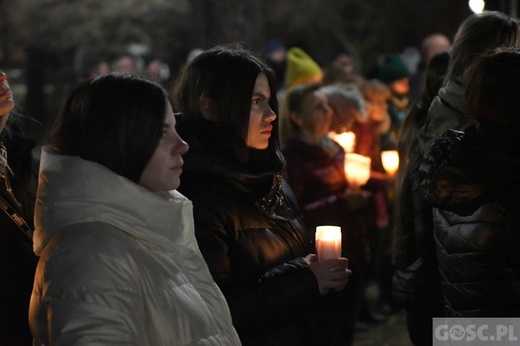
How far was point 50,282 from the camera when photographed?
2793 mm

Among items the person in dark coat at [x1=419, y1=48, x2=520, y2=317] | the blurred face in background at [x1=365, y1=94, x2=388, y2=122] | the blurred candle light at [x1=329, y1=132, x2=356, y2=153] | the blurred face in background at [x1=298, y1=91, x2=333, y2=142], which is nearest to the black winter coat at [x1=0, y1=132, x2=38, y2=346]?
the person in dark coat at [x1=419, y1=48, x2=520, y2=317]

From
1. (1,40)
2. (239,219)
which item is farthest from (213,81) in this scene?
(1,40)

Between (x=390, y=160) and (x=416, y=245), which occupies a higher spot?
(x=416, y=245)

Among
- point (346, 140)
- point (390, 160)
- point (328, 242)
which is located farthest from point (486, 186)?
point (346, 140)

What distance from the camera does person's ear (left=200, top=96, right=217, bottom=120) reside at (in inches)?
158

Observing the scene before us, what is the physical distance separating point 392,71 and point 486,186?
9331mm

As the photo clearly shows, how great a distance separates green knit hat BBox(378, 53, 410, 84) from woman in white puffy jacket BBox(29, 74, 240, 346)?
10.1m

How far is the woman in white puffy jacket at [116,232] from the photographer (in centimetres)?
277

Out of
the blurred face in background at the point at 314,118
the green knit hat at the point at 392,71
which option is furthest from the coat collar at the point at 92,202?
the green knit hat at the point at 392,71

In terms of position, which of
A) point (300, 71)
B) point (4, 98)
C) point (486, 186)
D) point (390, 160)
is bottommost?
point (390, 160)

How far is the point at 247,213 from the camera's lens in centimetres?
395

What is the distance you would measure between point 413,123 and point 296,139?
2297 millimetres

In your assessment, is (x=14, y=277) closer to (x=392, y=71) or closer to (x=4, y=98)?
(x=4, y=98)

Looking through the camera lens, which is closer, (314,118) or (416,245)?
(416,245)
